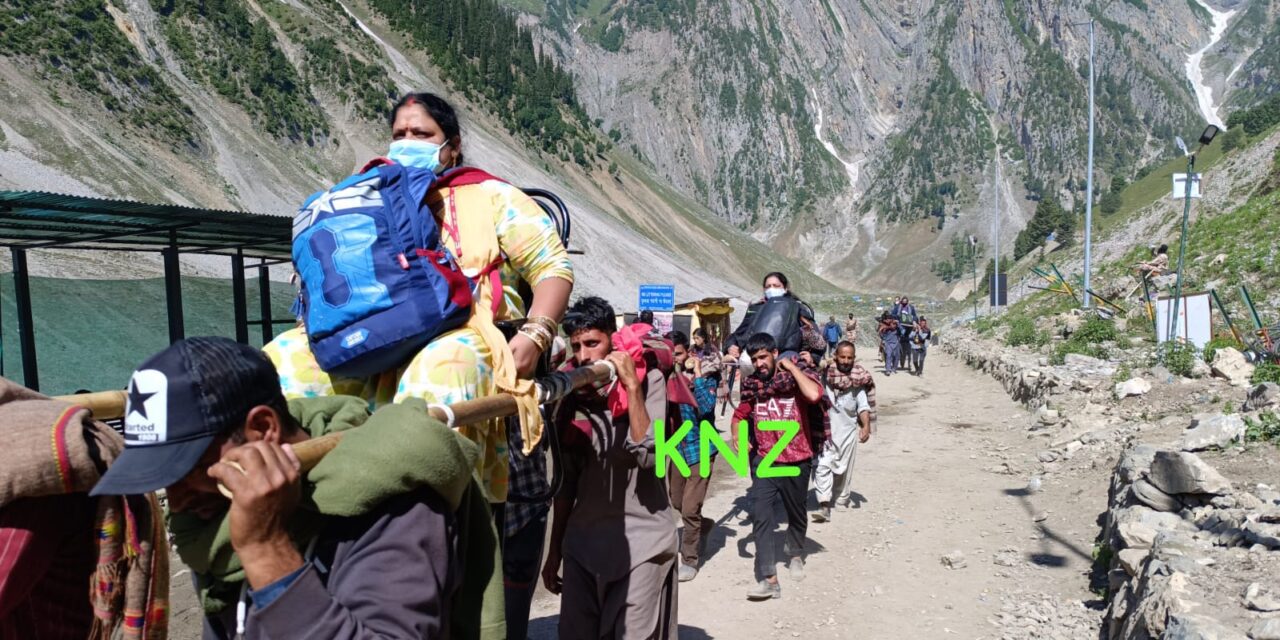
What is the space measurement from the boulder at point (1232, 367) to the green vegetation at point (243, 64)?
146 feet

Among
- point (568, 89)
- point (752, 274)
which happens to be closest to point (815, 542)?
point (752, 274)

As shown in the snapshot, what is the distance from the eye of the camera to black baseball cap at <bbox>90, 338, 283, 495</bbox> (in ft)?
4.86

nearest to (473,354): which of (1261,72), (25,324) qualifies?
(25,324)

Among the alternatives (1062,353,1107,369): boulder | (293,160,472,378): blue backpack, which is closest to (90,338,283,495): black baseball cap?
(293,160,472,378): blue backpack

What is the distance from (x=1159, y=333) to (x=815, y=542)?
9989 millimetres

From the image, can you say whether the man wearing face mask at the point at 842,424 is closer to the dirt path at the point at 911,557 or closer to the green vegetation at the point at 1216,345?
the dirt path at the point at 911,557

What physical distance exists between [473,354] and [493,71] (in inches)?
3054

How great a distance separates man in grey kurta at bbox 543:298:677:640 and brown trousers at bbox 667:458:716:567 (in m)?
2.75

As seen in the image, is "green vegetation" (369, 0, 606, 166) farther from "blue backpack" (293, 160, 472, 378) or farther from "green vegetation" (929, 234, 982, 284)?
"blue backpack" (293, 160, 472, 378)

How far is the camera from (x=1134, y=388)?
12.2 metres

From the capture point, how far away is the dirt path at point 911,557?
6328mm

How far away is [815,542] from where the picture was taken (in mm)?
8453

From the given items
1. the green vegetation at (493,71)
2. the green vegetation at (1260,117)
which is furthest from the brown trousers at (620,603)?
the green vegetation at (1260,117)

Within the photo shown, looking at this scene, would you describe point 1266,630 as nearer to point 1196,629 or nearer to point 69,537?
point 1196,629
